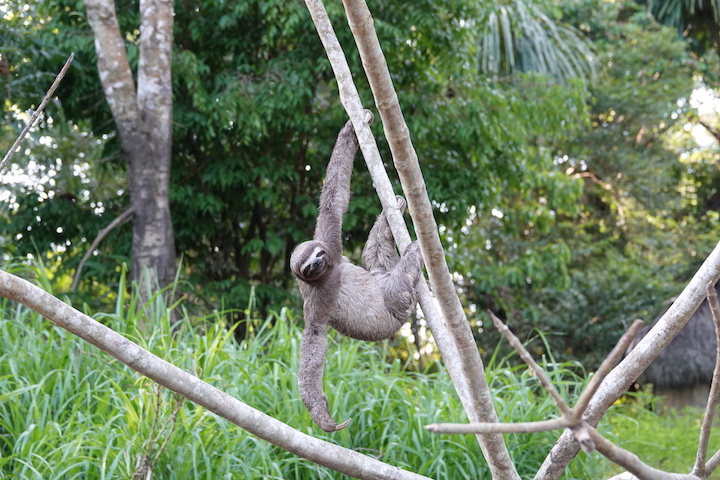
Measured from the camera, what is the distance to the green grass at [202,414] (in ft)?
12.4

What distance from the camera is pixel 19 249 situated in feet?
23.3

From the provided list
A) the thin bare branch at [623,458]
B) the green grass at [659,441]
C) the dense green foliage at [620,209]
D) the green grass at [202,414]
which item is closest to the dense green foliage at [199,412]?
the green grass at [202,414]

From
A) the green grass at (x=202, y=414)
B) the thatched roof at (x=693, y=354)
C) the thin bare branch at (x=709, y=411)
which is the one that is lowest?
the thatched roof at (x=693, y=354)

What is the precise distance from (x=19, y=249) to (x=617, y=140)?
10.2m

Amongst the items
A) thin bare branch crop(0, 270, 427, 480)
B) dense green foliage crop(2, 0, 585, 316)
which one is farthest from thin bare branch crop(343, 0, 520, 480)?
dense green foliage crop(2, 0, 585, 316)

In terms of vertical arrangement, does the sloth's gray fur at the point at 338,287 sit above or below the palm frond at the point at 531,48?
below

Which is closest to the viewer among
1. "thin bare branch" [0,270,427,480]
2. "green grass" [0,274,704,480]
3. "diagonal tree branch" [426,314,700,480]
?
"diagonal tree branch" [426,314,700,480]

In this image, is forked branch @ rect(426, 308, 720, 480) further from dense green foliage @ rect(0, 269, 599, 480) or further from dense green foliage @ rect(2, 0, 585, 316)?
dense green foliage @ rect(2, 0, 585, 316)

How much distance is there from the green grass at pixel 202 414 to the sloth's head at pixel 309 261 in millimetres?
1215

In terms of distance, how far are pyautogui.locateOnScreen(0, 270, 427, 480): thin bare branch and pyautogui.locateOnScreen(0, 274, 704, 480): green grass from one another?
1465mm

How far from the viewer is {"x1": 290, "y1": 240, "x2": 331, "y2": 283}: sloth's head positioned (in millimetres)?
2799

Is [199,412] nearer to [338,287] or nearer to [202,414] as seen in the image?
[202,414]

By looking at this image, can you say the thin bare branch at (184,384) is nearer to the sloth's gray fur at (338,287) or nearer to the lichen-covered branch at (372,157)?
the sloth's gray fur at (338,287)

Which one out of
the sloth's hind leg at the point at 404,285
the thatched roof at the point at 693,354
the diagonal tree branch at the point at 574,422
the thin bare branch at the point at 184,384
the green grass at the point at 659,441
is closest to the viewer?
the diagonal tree branch at the point at 574,422
